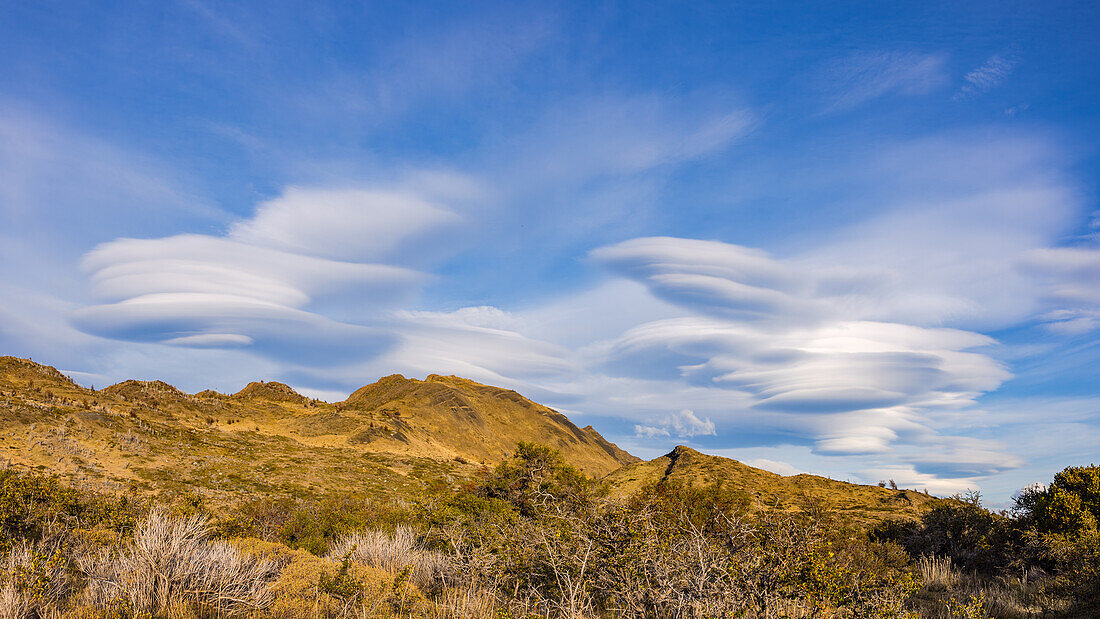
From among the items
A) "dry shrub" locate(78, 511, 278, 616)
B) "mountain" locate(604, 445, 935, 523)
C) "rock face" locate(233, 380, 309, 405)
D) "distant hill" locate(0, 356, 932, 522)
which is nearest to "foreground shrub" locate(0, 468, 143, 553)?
"dry shrub" locate(78, 511, 278, 616)

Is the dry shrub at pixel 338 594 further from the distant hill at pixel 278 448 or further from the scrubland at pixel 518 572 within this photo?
the distant hill at pixel 278 448

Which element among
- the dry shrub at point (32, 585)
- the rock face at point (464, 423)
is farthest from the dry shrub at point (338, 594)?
the rock face at point (464, 423)

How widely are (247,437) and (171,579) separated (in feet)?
159

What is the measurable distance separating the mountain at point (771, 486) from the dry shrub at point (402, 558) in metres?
12.5

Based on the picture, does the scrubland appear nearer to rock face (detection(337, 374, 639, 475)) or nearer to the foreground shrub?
the foreground shrub

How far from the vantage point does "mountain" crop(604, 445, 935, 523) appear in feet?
72.3

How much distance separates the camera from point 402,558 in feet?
32.8

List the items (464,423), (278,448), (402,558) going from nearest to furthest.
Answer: (402,558) → (278,448) → (464,423)

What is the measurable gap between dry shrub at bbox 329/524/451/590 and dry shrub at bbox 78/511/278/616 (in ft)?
5.45

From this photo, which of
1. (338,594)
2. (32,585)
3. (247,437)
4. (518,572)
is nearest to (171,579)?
(32,585)

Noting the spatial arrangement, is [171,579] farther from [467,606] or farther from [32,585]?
[467,606]

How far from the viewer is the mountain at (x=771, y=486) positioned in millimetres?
22031

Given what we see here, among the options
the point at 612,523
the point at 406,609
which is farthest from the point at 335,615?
the point at 612,523

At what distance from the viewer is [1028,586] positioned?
10617 mm
